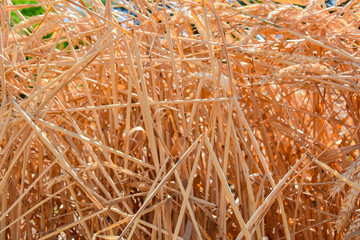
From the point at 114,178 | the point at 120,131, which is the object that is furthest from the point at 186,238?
the point at 120,131

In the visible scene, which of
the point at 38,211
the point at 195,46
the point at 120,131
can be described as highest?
the point at 195,46

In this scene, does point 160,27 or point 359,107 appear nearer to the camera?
point 359,107

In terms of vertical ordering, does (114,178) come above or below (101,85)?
below

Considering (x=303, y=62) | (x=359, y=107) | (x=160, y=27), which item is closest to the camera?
(x=303, y=62)

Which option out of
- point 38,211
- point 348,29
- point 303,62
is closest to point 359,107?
point 348,29

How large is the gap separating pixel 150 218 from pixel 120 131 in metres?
0.23

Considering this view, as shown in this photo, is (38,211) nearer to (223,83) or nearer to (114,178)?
(114,178)

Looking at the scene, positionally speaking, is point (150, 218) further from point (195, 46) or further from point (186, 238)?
point (195, 46)

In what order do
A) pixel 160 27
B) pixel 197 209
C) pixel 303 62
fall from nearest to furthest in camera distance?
pixel 303 62 < pixel 197 209 < pixel 160 27

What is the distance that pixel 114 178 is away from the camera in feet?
2.66

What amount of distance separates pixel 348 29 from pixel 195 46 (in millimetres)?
338

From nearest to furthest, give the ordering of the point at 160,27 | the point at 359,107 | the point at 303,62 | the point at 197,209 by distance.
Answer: the point at 303,62 < the point at 197,209 < the point at 359,107 < the point at 160,27

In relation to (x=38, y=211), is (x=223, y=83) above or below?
above

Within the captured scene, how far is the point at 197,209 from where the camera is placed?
0.78 meters
